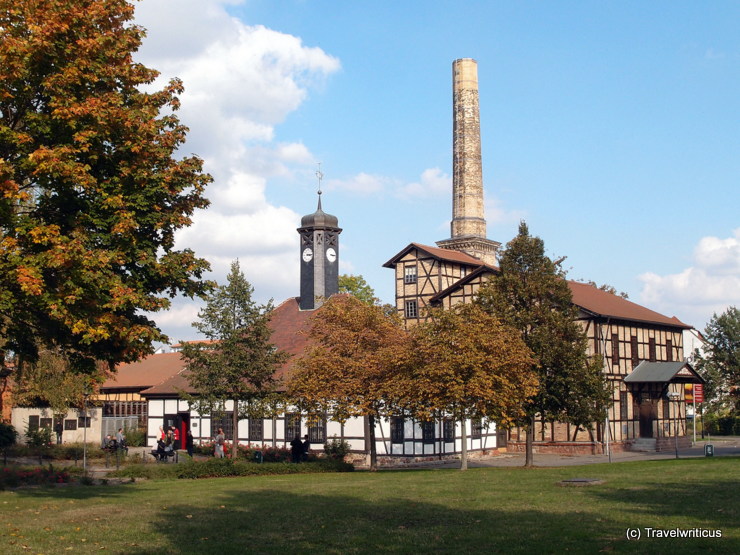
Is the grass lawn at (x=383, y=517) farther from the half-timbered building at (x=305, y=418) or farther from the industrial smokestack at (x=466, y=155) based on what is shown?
the industrial smokestack at (x=466, y=155)

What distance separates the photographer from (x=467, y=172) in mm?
69625

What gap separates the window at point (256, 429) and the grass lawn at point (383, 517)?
20888 mm

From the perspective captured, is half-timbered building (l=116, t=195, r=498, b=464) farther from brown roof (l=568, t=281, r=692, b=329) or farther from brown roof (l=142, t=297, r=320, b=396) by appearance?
brown roof (l=568, t=281, r=692, b=329)

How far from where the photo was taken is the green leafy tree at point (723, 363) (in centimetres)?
6109

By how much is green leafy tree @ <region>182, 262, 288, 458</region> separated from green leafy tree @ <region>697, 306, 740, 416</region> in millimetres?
38166

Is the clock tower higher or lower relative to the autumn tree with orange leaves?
higher

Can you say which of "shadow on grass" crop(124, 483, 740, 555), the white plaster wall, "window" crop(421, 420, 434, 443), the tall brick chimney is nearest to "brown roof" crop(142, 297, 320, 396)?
the white plaster wall

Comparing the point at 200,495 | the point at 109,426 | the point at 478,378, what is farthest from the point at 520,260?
the point at 109,426

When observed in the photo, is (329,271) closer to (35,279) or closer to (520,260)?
(520,260)

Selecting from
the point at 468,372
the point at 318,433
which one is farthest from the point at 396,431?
the point at 468,372

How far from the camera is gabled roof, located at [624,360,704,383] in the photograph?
46.4 meters

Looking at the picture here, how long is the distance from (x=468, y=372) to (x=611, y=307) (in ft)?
73.0

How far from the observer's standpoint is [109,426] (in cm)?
4928

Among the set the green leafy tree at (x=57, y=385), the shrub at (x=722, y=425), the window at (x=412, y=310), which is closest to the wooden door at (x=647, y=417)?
A: the window at (x=412, y=310)
